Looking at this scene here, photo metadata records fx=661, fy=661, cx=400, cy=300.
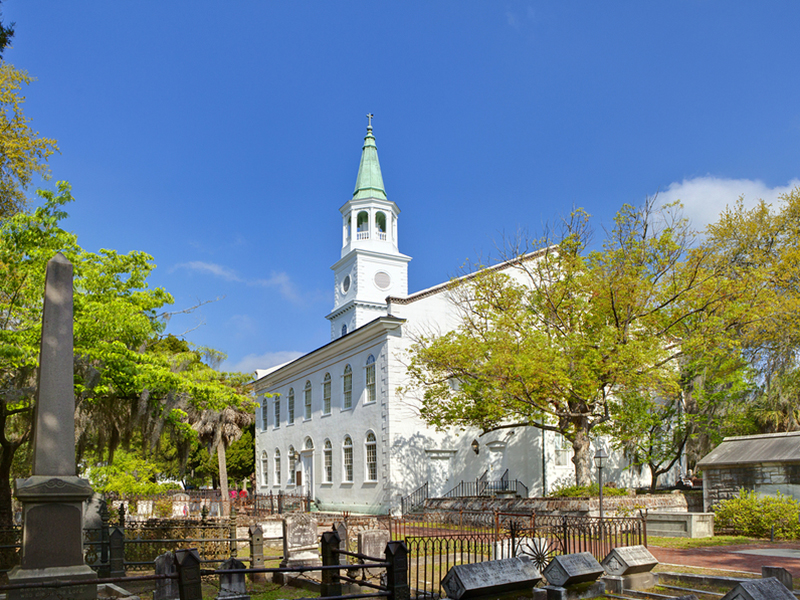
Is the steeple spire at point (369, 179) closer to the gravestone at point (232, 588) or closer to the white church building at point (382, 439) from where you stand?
the white church building at point (382, 439)

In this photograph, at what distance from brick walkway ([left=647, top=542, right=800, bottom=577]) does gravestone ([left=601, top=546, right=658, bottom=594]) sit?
2.65 metres

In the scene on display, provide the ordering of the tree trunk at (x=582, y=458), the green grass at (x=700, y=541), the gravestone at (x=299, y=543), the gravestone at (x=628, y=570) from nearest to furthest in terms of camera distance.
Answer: the gravestone at (x=628, y=570)
the gravestone at (x=299, y=543)
the green grass at (x=700, y=541)
the tree trunk at (x=582, y=458)

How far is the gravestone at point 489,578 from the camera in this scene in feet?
24.1

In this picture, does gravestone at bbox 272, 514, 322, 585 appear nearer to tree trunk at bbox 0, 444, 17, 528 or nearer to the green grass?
tree trunk at bbox 0, 444, 17, 528

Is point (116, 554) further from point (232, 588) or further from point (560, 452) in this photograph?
point (560, 452)

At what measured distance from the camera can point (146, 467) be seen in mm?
16422

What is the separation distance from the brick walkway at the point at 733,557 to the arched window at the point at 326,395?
70.0ft

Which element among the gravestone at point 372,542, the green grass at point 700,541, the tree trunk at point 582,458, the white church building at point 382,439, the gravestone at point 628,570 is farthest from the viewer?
the white church building at point 382,439

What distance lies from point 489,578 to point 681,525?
39.5 feet

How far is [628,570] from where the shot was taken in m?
9.42

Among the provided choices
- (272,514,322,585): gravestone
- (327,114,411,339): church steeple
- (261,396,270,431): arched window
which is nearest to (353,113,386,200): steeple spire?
(327,114,411,339): church steeple

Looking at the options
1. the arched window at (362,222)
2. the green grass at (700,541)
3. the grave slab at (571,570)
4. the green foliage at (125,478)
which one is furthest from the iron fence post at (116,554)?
the arched window at (362,222)

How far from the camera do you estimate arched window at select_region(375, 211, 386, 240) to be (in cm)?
4416

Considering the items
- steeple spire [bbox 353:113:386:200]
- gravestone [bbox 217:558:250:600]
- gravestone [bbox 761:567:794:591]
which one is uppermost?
steeple spire [bbox 353:113:386:200]
